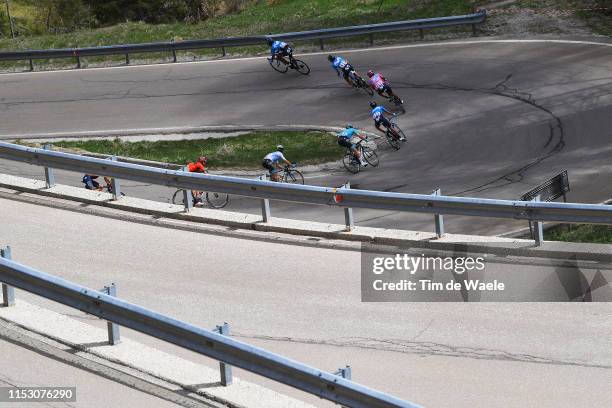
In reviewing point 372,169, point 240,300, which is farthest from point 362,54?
point 240,300

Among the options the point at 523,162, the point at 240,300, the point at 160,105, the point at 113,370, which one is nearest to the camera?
the point at 113,370

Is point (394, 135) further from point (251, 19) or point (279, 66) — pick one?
point (251, 19)

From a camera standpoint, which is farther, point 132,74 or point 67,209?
point 132,74

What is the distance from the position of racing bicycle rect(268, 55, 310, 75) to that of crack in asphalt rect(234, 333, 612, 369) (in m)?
19.6

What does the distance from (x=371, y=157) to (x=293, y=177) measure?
2.23 meters

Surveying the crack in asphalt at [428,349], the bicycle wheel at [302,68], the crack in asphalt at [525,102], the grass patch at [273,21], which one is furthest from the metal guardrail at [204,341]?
the grass patch at [273,21]

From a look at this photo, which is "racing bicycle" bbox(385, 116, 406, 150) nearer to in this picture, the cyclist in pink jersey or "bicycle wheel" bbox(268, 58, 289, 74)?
the cyclist in pink jersey

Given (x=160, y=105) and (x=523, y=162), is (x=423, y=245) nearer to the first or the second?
(x=523, y=162)

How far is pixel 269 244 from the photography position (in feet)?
45.9


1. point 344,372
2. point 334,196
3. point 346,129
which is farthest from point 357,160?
point 344,372

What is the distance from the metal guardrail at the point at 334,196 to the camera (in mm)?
12180

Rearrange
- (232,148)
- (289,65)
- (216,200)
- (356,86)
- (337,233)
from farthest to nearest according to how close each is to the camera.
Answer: (289,65)
(356,86)
(232,148)
(216,200)
(337,233)

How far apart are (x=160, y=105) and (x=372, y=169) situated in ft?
27.3

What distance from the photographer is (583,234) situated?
1414 centimetres
